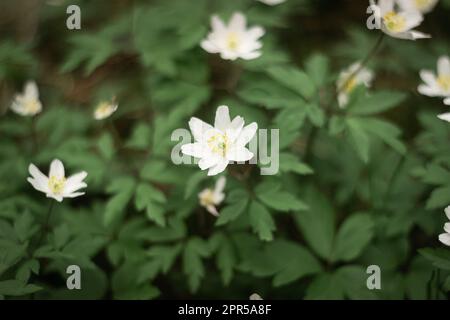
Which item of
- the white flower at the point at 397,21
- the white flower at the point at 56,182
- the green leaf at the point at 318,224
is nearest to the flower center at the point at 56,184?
the white flower at the point at 56,182

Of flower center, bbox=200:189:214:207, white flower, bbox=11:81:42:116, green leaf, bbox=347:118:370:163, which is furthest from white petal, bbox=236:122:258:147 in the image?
white flower, bbox=11:81:42:116

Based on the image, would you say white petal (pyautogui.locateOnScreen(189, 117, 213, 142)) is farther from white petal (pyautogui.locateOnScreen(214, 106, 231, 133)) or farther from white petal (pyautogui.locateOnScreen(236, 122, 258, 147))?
white petal (pyautogui.locateOnScreen(236, 122, 258, 147))

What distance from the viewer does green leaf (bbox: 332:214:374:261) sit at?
2705mm

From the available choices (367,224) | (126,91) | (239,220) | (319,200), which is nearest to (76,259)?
(239,220)

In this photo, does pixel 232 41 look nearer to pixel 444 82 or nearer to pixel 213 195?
pixel 213 195

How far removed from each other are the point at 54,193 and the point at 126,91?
1.88 meters

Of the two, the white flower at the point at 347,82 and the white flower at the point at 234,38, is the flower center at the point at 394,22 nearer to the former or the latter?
the white flower at the point at 347,82

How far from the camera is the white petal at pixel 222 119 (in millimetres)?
2348

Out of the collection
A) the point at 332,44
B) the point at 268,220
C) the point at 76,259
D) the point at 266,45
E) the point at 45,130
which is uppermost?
the point at 332,44

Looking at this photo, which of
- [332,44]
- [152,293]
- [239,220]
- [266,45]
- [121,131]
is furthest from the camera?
[332,44]

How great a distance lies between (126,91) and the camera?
4.13m

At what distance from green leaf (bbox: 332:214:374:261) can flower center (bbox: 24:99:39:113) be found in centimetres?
202

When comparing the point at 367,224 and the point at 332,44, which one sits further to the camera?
the point at 332,44
